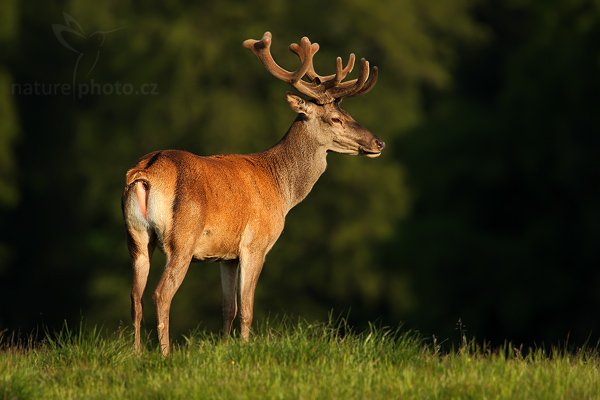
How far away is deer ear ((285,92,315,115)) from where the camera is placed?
11461 millimetres

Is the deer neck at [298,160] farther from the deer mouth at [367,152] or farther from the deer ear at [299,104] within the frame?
the deer mouth at [367,152]

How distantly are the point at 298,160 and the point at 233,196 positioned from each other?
4.56 feet

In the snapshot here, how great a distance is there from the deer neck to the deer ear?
120mm

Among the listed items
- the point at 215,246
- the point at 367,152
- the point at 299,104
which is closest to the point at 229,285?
the point at 215,246

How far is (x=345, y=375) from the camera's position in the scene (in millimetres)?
8289

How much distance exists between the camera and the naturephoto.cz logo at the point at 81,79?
30516mm

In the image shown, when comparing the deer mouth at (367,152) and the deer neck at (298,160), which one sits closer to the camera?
the deer neck at (298,160)

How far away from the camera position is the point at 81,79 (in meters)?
32.3

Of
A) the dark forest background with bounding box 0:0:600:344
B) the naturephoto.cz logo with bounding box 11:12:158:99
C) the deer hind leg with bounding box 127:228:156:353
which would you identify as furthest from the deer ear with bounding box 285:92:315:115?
the naturephoto.cz logo with bounding box 11:12:158:99

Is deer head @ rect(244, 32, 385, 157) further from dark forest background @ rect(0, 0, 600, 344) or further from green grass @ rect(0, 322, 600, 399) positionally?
dark forest background @ rect(0, 0, 600, 344)

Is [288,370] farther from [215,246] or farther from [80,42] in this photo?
[80,42]

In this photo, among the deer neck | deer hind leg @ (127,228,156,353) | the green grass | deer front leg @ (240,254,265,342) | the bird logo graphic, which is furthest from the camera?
the bird logo graphic

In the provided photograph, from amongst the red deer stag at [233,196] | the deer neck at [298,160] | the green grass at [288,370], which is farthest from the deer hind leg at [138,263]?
the deer neck at [298,160]

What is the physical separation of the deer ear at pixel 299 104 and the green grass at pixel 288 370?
100.0 inches
